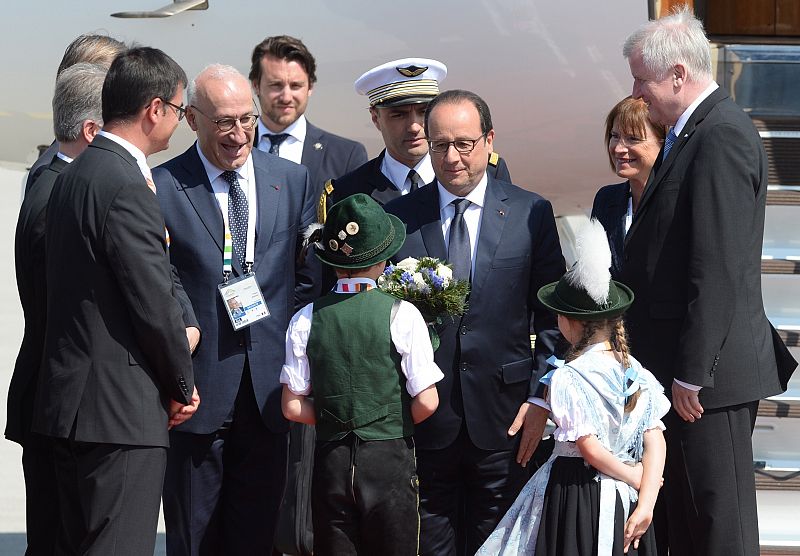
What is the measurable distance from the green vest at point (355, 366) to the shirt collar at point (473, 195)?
21.6 inches

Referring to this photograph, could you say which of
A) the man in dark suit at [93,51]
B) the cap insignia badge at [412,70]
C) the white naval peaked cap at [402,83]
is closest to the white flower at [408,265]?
the white naval peaked cap at [402,83]

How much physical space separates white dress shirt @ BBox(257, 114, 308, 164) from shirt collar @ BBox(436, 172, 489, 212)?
3.46 feet

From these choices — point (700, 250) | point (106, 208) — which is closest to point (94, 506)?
point (106, 208)

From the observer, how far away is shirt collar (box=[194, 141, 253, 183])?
362cm

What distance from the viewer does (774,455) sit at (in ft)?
14.1

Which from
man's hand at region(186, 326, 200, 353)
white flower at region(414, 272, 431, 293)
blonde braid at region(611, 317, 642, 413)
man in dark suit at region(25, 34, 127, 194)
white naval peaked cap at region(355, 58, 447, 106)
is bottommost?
blonde braid at region(611, 317, 642, 413)

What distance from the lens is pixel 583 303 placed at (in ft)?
9.84

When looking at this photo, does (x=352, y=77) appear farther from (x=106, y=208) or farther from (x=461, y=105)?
(x=106, y=208)

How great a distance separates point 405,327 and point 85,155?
3.22 feet

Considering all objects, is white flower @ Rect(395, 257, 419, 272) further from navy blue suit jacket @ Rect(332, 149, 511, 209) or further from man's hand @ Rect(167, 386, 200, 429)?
man's hand @ Rect(167, 386, 200, 429)

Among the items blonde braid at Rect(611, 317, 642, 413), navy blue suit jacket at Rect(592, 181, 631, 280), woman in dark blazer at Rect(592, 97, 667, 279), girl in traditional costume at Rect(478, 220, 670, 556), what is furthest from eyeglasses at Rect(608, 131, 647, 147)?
blonde braid at Rect(611, 317, 642, 413)

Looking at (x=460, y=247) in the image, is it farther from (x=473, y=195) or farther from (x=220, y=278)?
(x=220, y=278)

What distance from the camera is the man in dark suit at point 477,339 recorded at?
135 inches

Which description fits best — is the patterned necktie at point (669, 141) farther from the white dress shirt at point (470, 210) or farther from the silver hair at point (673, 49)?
the white dress shirt at point (470, 210)
